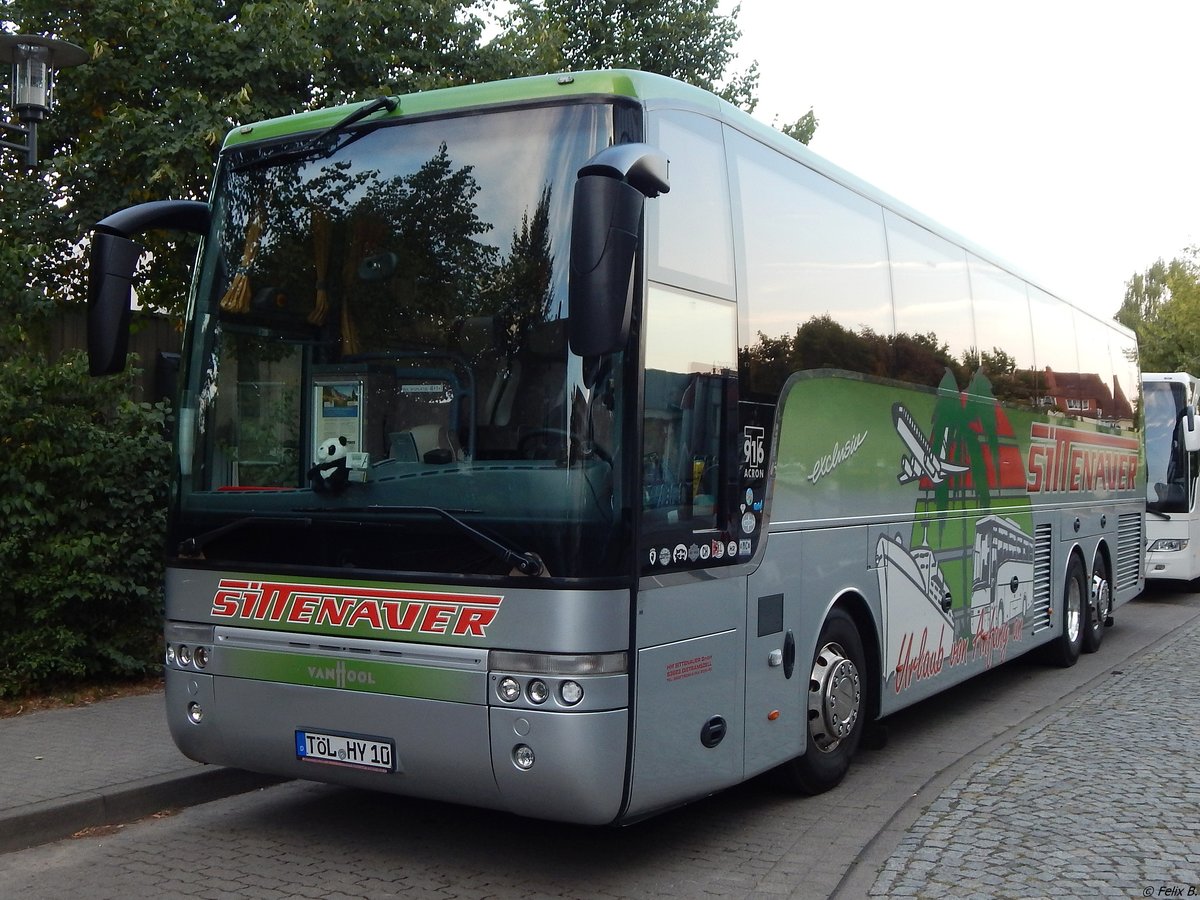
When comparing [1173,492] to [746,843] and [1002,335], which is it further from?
[746,843]

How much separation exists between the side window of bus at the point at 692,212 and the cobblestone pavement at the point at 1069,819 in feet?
9.11

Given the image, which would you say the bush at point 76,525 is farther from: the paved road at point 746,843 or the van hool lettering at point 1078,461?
the van hool lettering at point 1078,461

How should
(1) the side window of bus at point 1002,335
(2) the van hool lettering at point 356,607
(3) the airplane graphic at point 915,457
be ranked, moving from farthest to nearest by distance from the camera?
(1) the side window of bus at point 1002,335 → (3) the airplane graphic at point 915,457 → (2) the van hool lettering at point 356,607

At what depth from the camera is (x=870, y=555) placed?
7.58 metres

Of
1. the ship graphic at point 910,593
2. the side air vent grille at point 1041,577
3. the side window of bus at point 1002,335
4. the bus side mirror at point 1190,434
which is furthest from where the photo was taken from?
the bus side mirror at point 1190,434

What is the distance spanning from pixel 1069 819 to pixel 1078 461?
6747 millimetres

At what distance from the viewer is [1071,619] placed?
12266mm

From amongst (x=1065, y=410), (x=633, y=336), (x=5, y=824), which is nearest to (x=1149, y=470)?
(x=1065, y=410)

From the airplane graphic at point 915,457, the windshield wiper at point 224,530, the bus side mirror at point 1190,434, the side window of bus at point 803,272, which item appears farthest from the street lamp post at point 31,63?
the bus side mirror at point 1190,434

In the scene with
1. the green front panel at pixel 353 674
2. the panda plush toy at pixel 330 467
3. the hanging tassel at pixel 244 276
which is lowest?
the green front panel at pixel 353 674

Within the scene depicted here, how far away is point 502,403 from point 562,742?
4.58 ft

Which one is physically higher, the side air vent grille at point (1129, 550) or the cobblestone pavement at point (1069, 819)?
the side air vent grille at point (1129, 550)

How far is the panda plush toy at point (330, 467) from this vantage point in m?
5.56

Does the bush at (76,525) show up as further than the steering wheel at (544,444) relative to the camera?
Yes
